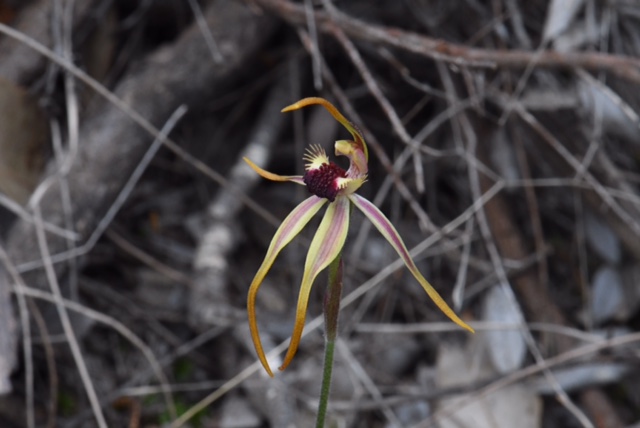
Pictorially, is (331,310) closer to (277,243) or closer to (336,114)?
(277,243)

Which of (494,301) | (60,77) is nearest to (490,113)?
(494,301)

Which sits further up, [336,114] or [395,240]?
[336,114]

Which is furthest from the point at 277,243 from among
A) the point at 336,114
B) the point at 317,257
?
the point at 336,114

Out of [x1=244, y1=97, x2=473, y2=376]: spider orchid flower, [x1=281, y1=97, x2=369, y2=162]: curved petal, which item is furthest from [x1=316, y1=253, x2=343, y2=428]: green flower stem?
[x1=281, y1=97, x2=369, y2=162]: curved petal

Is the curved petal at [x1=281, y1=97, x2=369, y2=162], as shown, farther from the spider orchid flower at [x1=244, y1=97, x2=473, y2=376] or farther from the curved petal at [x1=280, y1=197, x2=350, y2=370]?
the curved petal at [x1=280, y1=197, x2=350, y2=370]

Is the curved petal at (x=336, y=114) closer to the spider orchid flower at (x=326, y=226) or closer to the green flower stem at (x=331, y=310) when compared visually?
the spider orchid flower at (x=326, y=226)
